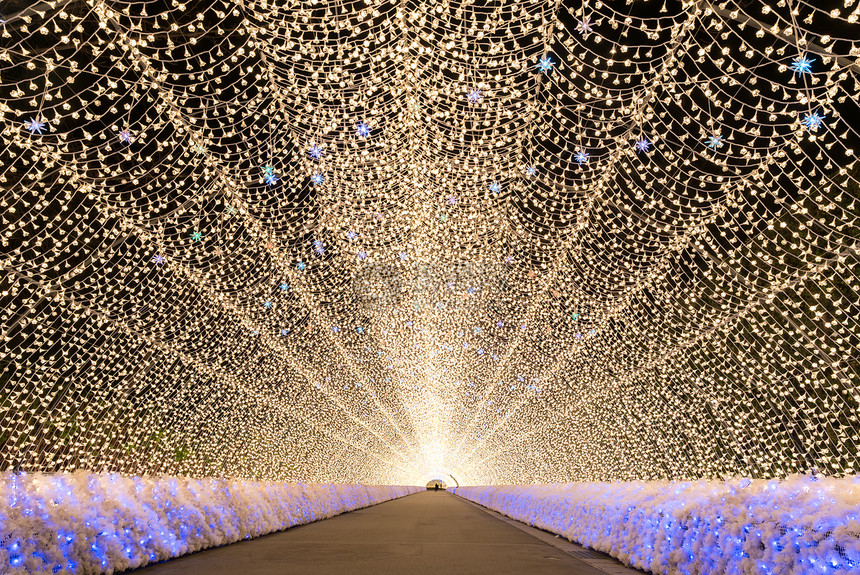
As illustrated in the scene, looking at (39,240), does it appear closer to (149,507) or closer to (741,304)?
(149,507)

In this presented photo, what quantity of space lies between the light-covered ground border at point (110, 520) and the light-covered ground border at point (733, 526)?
322 cm

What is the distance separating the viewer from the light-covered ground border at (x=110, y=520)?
337 centimetres

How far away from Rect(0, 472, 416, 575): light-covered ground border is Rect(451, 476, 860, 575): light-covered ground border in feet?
10.6

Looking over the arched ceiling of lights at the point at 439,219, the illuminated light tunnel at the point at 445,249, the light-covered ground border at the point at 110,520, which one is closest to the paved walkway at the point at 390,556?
the light-covered ground border at the point at 110,520

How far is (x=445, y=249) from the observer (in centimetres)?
1029

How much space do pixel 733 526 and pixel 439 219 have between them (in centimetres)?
607

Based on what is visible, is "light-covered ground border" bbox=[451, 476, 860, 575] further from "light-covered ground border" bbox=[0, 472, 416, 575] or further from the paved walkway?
"light-covered ground border" bbox=[0, 472, 416, 575]

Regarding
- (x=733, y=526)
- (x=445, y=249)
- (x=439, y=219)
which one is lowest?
(x=733, y=526)

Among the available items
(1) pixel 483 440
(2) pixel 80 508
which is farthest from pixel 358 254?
(1) pixel 483 440

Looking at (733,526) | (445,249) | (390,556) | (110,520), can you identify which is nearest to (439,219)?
(445,249)

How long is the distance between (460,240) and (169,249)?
12.8ft

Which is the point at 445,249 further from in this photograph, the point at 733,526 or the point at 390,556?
the point at 733,526

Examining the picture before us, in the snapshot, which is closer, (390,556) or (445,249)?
(390,556)

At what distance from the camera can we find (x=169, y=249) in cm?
783
